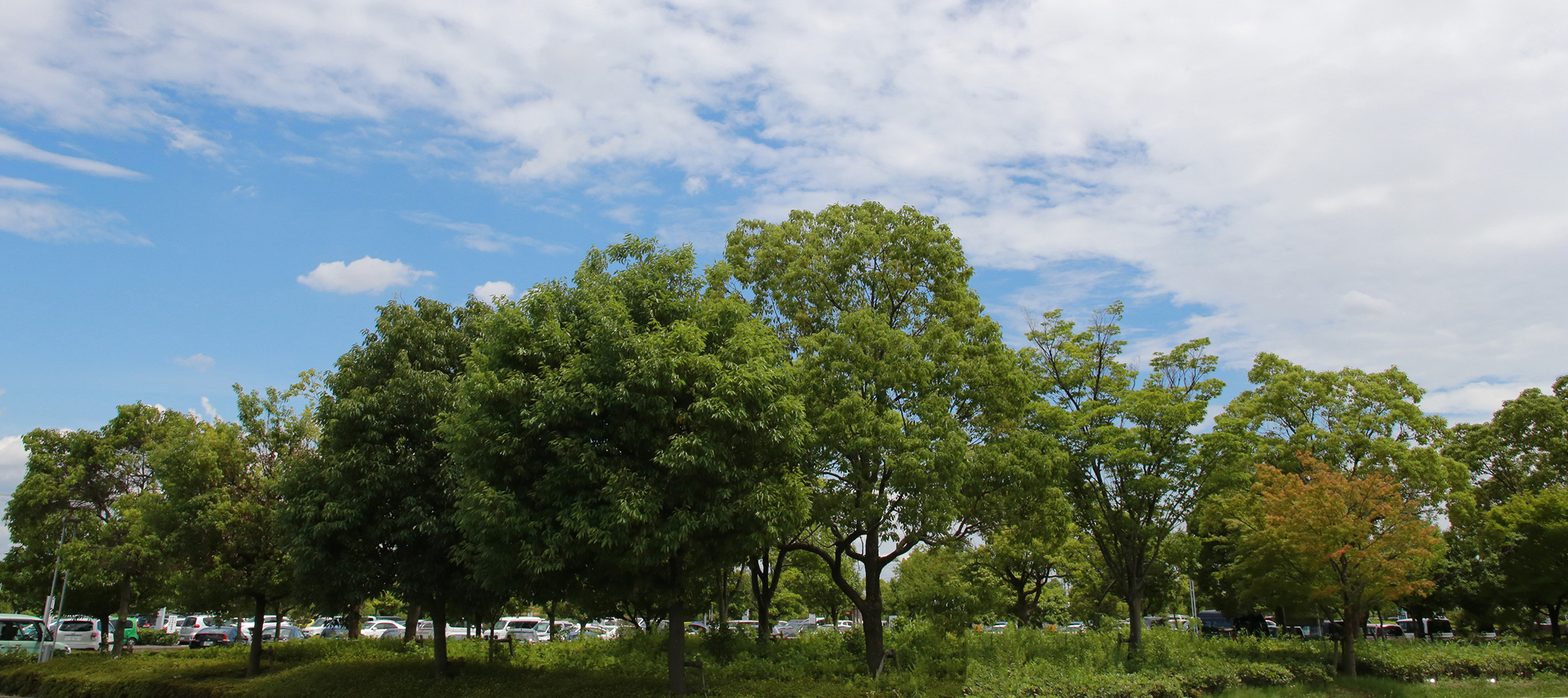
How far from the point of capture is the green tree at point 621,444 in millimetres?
13164

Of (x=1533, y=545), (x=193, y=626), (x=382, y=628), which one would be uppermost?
(x=1533, y=545)

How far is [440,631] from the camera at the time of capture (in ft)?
60.8

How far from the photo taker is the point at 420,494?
17.8 m

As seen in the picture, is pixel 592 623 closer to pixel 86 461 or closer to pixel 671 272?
pixel 86 461

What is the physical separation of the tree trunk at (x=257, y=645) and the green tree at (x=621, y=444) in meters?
9.80

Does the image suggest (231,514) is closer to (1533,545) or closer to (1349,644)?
(1349,644)

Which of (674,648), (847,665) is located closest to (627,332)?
(674,648)

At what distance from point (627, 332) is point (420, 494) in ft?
24.7

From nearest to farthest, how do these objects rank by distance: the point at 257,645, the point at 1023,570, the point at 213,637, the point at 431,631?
1. the point at 257,645
2. the point at 213,637
3. the point at 1023,570
4. the point at 431,631

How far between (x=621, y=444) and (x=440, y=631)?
8195mm

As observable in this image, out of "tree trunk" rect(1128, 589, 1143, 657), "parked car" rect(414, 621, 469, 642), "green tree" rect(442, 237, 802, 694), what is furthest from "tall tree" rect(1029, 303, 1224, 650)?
"parked car" rect(414, 621, 469, 642)

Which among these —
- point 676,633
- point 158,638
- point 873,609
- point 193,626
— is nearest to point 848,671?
point 873,609

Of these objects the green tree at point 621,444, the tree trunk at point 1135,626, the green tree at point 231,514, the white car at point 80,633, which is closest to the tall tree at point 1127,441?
the tree trunk at point 1135,626

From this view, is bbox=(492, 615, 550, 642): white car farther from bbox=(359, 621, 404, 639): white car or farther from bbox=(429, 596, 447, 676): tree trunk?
bbox=(429, 596, 447, 676): tree trunk
